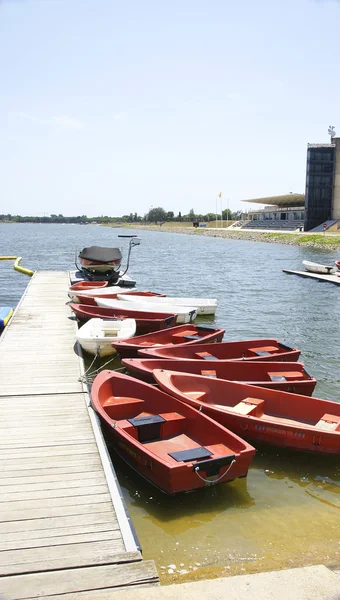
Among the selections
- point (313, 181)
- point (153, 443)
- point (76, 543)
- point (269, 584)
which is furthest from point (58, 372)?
point (313, 181)

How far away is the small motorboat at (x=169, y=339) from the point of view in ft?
41.2

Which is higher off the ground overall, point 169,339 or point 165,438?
point 169,339

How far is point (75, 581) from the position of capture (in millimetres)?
4180

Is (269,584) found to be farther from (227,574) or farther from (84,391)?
(84,391)

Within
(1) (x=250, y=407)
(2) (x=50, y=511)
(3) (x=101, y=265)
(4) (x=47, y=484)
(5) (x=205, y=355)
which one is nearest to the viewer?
(2) (x=50, y=511)

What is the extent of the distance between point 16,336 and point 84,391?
5274 millimetres

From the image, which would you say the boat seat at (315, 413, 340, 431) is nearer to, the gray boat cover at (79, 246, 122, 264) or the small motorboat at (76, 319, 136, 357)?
the small motorboat at (76, 319, 136, 357)

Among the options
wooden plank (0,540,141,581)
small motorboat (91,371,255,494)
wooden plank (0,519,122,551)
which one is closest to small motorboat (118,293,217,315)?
small motorboat (91,371,255,494)

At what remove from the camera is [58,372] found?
→ 10844 mm

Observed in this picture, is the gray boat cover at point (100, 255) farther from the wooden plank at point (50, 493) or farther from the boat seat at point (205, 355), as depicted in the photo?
the wooden plank at point (50, 493)

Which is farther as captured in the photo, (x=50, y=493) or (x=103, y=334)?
(x=103, y=334)

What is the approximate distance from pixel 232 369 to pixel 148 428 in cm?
339

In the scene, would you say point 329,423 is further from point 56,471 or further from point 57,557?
point 57,557

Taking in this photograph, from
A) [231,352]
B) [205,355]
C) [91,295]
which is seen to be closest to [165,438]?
[205,355]
